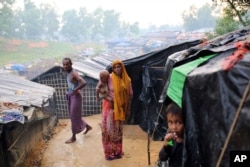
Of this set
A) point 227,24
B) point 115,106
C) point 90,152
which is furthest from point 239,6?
point 90,152

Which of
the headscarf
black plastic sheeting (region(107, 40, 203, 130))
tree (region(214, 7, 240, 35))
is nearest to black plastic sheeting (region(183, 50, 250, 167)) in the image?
the headscarf

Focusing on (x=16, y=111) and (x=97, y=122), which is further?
(x=97, y=122)

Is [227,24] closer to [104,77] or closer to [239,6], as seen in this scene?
[239,6]

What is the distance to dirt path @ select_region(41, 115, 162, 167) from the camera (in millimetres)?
5812

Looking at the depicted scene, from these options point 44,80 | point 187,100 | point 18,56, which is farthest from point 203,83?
point 18,56

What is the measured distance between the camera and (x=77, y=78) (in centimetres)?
671

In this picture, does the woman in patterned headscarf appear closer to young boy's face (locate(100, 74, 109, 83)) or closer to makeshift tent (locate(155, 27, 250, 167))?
young boy's face (locate(100, 74, 109, 83))

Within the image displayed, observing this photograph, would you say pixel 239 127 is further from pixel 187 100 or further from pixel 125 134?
pixel 125 134

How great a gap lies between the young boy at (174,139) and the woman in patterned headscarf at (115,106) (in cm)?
263

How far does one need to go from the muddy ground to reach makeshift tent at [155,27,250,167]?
2.88 m

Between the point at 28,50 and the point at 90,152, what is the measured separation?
119 feet

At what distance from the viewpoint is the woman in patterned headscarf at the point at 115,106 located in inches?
217

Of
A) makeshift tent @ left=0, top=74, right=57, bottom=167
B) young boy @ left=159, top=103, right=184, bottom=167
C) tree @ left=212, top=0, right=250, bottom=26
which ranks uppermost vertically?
tree @ left=212, top=0, right=250, bottom=26

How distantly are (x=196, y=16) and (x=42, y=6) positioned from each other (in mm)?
27807
